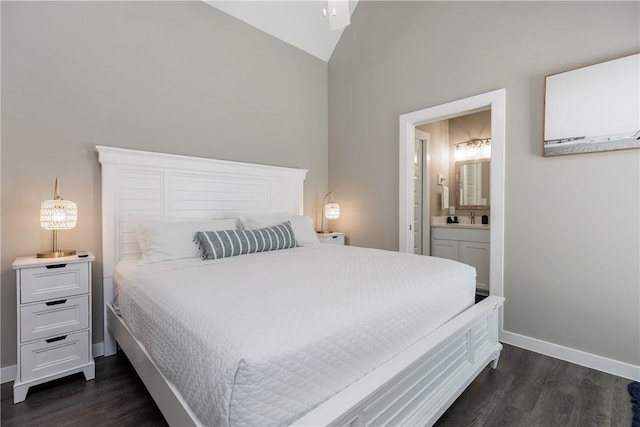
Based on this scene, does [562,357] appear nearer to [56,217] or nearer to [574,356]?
[574,356]

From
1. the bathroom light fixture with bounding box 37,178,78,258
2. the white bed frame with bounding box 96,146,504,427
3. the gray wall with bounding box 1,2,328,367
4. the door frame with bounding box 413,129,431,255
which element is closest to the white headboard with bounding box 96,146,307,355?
the white bed frame with bounding box 96,146,504,427

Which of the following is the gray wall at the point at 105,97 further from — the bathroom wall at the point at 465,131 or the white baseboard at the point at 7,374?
the bathroom wall at the point at 465,131

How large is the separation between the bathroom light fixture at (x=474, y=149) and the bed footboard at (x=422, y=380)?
2799mm

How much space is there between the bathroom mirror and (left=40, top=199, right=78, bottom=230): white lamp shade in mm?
4437

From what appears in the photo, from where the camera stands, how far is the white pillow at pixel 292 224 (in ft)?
9.23

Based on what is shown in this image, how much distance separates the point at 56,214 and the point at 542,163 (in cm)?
353

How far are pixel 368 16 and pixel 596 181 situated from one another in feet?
9.72

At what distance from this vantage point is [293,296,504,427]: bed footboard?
1.01m

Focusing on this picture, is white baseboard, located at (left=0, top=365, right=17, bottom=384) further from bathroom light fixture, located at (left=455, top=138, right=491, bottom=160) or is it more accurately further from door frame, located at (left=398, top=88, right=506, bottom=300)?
bathroom light fixture, located at (left=455, top=138, right=491, bottom=160)

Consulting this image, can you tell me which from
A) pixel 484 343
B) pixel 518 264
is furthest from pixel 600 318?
pixel 484 343

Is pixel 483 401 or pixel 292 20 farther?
pixel 292 20

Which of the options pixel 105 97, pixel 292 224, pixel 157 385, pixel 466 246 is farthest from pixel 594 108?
pixel 105 97

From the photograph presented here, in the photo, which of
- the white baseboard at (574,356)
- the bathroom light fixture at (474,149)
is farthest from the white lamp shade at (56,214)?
the bathroom light fixture at (474,149)

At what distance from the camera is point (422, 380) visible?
1.38 m
